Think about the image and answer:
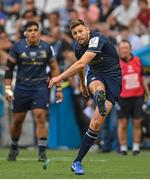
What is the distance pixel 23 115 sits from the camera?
13.8 metres

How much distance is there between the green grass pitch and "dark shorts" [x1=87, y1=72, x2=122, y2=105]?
1094 mm

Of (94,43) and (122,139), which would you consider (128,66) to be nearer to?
(122,139)

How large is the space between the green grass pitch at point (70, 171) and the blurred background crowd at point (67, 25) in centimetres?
361

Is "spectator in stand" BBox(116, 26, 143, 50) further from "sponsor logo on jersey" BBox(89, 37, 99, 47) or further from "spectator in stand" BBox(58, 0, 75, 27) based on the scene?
"sponsor logo on jersey" BBox(89, 37, 99, 47)

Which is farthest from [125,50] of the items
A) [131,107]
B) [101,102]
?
[101,102]

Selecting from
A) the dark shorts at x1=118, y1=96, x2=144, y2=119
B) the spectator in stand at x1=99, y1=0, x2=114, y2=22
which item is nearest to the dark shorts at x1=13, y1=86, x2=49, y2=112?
the dark shorts at x1=118, y1=96, x2=144, y2=119

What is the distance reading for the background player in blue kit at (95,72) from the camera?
36.3 ft

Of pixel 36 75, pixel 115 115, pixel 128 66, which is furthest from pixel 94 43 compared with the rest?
pixel 115 115

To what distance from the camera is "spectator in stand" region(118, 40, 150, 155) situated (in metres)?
16.4

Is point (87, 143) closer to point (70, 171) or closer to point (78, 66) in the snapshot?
point (70, 171)

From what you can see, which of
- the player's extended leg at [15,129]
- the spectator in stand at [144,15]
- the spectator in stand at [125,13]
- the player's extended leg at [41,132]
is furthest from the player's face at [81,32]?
the spectator in stand at [125,13]

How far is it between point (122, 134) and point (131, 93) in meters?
0.87

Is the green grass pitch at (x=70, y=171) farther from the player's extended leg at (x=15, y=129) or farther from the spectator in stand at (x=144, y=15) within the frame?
the spectator in stand at (x=144, y=15)

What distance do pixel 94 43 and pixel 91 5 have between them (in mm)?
10599
